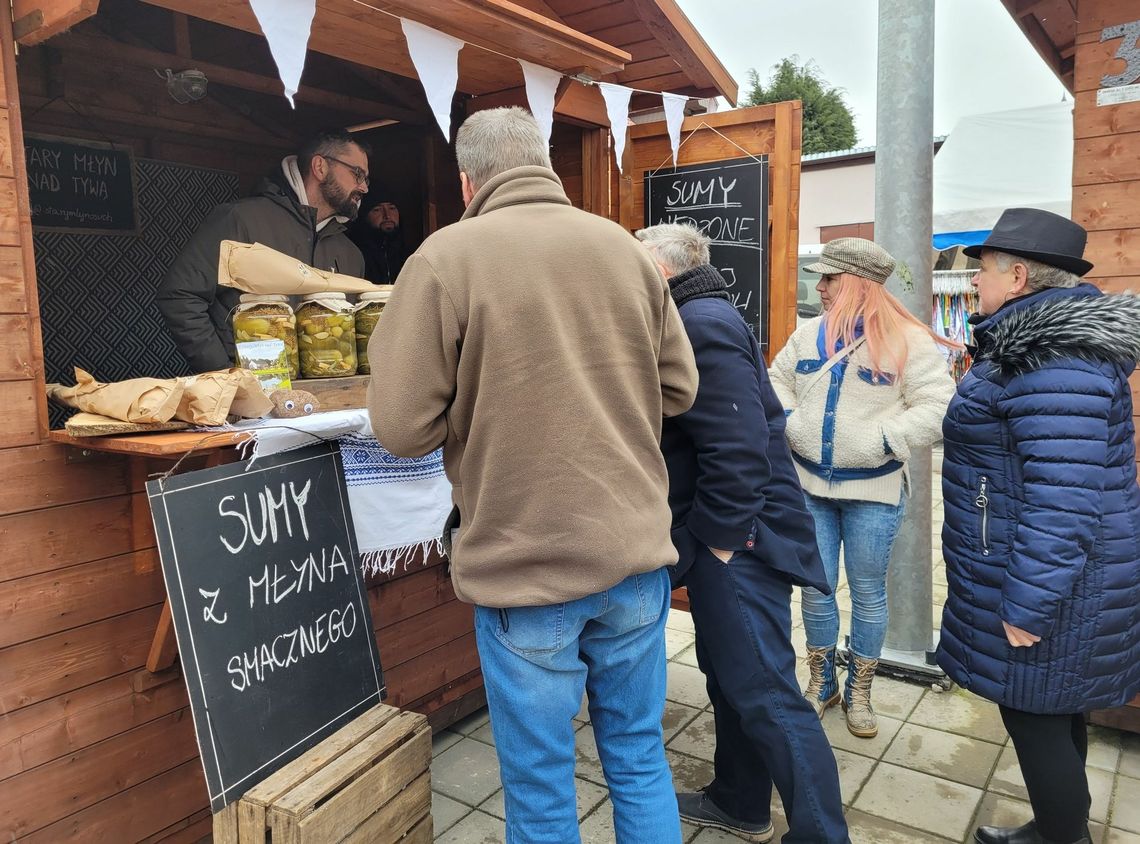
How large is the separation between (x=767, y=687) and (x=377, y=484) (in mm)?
1252

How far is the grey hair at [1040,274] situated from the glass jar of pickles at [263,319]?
2.06m

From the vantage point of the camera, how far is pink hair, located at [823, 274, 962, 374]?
10.3 ft

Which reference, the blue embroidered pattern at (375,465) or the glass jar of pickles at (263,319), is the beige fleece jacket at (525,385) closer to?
the blue embroidered pattern at (375,465)

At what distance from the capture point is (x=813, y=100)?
126ft

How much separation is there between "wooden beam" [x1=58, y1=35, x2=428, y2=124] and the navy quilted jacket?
11.3 ft

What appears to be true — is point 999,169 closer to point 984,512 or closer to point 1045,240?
point 1045,240

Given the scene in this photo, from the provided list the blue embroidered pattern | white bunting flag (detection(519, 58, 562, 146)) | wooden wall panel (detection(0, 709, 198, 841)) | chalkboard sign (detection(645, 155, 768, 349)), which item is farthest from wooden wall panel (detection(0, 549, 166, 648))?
chalkboard sign (detection(645, 155, 768, 349))

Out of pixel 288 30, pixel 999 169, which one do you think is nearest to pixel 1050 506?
pixel 288 30

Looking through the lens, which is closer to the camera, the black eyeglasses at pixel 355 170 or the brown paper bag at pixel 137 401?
the brown paper bag at pixel 137 401

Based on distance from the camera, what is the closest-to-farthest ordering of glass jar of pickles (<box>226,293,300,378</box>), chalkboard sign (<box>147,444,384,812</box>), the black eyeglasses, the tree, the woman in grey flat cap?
1. chalkboard sign (<box>147,444,384,812</box>)
2. glass jar of pickles (<box>226,293,300,378</box>)
3. the woman in grey flat cap
4. the black eyeglasses
5. the tree

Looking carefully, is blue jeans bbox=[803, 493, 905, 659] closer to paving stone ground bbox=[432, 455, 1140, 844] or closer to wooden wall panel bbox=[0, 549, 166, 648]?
paving stone ground bbox=[432, 455, 1140, 844]

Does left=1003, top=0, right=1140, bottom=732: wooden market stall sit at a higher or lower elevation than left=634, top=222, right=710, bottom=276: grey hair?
higher

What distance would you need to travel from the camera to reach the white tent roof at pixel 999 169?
403 inches

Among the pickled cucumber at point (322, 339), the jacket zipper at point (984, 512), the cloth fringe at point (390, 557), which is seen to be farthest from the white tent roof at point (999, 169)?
the pickled cucumber at point (322, 339)
